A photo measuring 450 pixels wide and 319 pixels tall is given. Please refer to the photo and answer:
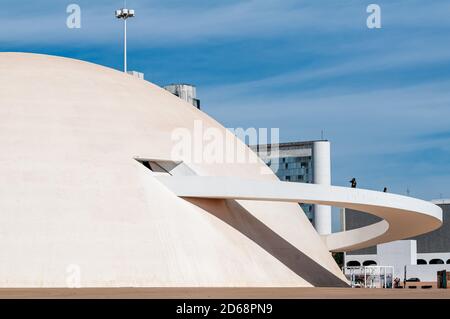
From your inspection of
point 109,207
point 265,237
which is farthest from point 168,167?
point 265,237

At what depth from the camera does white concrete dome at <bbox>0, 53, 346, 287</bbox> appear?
3712 centimetres

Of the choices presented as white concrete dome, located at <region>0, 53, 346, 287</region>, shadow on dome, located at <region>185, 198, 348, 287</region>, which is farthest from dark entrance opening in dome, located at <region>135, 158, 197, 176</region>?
shadow on dome, located at <region>185, 198, 348, 287</region>

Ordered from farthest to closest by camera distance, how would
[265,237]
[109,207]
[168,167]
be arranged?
[265,237], [168,167], [109,207]

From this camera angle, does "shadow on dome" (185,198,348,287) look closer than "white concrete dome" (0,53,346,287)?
No

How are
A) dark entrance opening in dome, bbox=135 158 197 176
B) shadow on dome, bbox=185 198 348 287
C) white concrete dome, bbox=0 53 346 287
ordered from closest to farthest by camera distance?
white concrete dome, bbox=0 53 346 287
dark entrance opening in dome, bbox=135 158 197 176
shadow on dome, bbox=185 198 348 287

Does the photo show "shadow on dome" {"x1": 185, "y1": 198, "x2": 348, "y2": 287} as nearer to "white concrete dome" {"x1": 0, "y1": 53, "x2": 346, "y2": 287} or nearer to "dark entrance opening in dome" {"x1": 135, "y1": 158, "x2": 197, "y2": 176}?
"white concrete dome" {"x1": 0, "y1": 53, "x2": 346, "y2": 287}

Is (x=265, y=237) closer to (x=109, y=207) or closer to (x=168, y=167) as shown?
(x=168, y=167)

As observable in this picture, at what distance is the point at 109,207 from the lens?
3888 centimetres

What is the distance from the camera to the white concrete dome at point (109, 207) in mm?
37125

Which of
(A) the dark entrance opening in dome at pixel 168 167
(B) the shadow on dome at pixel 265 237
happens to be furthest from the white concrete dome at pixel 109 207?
(A) the dark entrance opening in dome at pixel 168 167

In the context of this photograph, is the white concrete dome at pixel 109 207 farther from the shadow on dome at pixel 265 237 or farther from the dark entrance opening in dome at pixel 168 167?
the dark entrance opening in dome at pixel 168 167

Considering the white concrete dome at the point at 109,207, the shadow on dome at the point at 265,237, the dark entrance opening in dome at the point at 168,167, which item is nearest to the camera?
the white concrete dome at the point at 109,207
